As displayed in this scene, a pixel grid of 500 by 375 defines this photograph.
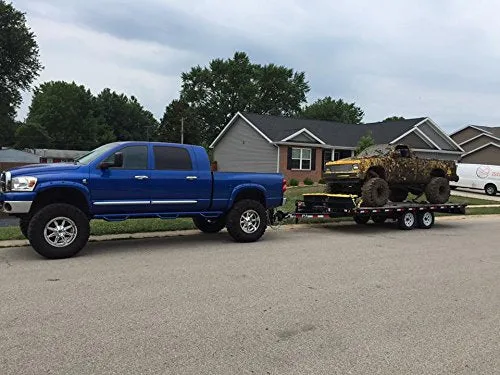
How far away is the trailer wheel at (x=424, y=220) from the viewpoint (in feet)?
44.9

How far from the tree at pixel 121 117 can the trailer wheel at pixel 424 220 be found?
92.2 m

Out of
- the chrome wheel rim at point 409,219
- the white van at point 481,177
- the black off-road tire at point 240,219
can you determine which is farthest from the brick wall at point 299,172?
the black off-road tire at point 240,219

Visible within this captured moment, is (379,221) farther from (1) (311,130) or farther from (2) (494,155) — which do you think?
(2) (494,155)

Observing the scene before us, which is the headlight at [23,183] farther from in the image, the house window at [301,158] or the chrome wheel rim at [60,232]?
the house window at [301,158]

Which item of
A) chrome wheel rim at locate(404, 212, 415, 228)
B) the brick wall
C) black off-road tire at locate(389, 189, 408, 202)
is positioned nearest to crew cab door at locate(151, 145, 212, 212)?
chrome wheel rim at locate(404, 212, 415, 228)

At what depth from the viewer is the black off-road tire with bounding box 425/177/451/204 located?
1423cm

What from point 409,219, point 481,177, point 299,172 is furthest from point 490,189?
point 409,219

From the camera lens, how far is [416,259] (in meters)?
8.78

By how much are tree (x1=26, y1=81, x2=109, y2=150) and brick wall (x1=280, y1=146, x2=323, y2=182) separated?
65442 mm

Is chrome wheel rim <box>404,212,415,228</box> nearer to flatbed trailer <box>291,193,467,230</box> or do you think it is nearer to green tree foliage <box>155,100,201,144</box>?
flatbed trailer <box>291,193,467,230</box>

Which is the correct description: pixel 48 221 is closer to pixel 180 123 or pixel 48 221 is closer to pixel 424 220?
pixel 424 220

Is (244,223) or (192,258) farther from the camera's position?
(244,223)

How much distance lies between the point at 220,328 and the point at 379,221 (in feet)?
35.1

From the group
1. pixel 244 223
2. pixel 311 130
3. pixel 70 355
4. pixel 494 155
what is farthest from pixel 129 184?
pixel 494 155
